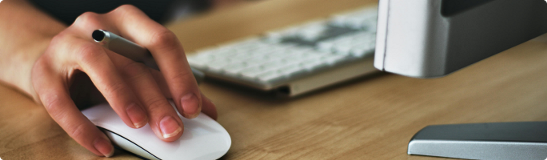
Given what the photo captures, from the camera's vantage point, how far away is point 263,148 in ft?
1.36

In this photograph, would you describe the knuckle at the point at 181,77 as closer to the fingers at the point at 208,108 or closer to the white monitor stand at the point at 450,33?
the fingers at the point at 208,108

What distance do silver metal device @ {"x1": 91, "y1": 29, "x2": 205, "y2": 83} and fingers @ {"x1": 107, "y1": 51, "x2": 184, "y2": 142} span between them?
0.01m

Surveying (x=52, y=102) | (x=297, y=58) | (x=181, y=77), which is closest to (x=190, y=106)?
(x=181, y=77)

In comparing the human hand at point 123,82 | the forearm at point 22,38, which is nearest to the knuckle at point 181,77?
the human hand at point 123,82

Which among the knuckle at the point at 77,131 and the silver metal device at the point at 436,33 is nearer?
the silver metal device at the point at 436,33

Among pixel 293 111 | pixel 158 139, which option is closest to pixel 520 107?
pixel 293 111

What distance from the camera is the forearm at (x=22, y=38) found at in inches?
21.7

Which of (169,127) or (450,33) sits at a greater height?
(450,33)

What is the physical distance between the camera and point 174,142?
0.38 m

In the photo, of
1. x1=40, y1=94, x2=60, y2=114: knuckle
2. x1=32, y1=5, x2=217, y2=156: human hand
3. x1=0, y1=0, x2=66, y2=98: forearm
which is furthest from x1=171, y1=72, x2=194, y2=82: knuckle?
x1=0, y1=0, x2=66, y2=98: forearm

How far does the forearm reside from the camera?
551mm

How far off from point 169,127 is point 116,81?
68mm

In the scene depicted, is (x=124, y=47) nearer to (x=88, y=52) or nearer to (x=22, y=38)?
(x=88, y=52)

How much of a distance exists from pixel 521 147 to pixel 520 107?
154 millimetres
